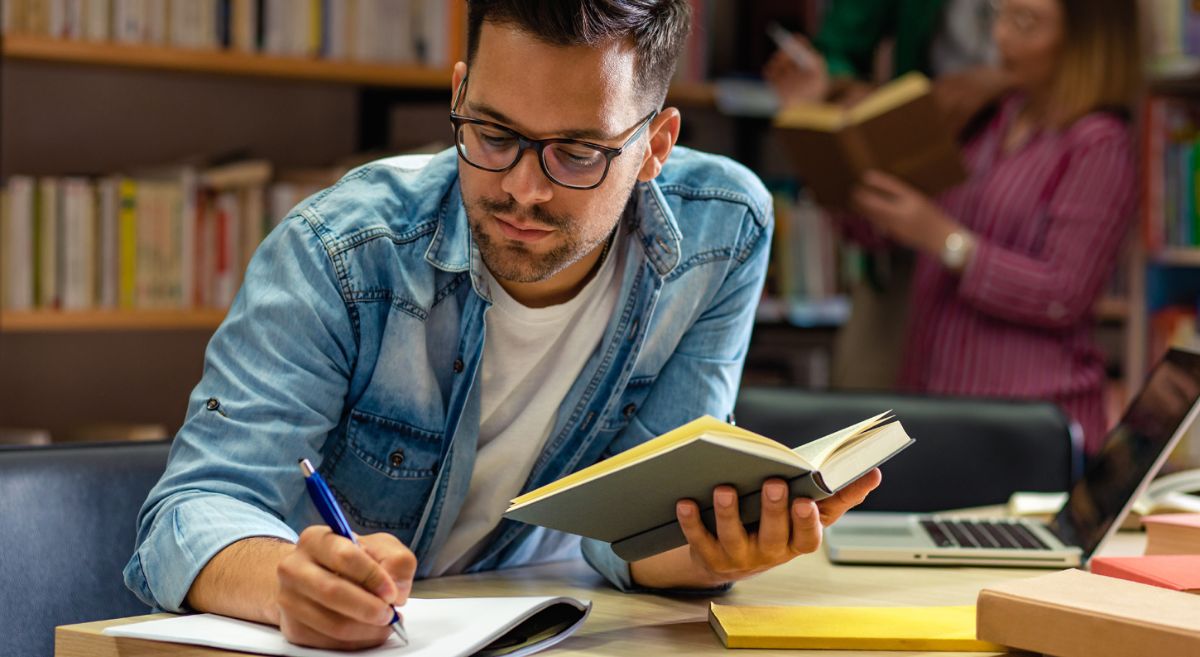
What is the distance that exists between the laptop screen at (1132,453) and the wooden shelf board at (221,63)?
1573 mm

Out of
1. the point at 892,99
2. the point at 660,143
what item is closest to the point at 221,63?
the point at 892,99

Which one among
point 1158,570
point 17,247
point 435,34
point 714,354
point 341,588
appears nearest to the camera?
point 341,588

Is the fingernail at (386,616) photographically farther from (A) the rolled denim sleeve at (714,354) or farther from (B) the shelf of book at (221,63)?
(B) the shelf of book at (221,63)

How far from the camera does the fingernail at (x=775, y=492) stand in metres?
1.05

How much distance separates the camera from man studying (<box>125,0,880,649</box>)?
1092 mm

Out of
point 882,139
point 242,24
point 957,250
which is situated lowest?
point 957,250

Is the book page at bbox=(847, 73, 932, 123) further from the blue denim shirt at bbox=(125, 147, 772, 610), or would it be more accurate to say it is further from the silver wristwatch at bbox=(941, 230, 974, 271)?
the blue denim shirt at bbox=(125, 147, 772, 610)

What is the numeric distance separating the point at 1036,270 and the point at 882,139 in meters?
0.36

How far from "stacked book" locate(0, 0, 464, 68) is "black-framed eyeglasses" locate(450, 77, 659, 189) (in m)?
1.36

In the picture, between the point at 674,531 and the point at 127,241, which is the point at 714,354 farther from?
the point at 127,241

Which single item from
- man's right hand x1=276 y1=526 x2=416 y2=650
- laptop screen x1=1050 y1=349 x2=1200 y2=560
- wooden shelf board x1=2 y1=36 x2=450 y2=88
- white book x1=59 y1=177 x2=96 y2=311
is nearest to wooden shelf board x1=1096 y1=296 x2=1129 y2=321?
wooden shelf board x1=2 y1=36 x2=450 y2=88

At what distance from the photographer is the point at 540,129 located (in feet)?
3.96

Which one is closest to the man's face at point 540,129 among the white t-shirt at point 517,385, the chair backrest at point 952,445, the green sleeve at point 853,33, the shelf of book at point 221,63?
the white t-shirt at point 517,385

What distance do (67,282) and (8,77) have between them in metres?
0.43
